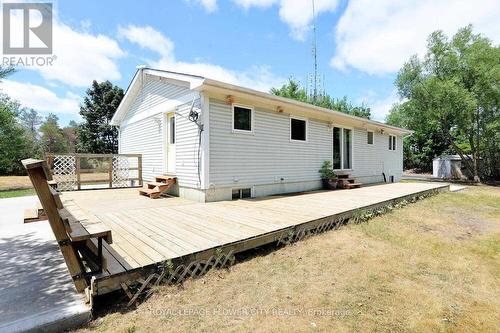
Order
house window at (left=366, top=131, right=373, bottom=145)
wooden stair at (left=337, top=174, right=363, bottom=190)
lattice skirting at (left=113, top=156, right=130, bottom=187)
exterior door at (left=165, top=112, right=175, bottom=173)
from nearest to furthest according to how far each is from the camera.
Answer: exterior door at (left=165, top=112, right=175, bottom=173) → wooden stair at (left=337, top=174, right=363, bottom=190) → lattice skirting at (left=113, top=156, right=130, bottom=187) → house window at (left=366, top=131, right=373, bottom=145)

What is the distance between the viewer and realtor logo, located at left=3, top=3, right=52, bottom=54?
680cm

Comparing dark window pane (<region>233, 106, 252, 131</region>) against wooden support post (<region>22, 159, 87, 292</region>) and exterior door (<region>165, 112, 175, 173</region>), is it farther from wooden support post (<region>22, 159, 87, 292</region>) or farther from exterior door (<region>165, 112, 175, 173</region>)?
wooden support post (<region>22, 159, 87, 292</region>)

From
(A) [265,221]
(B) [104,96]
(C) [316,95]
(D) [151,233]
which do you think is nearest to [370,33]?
(C) [316,95]

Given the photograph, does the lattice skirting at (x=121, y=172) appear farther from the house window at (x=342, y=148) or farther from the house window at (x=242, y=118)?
the house window at (x=342, y=148)

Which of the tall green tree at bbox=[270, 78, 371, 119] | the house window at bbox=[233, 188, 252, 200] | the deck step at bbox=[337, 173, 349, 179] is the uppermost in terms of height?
the tall green tree at bbox=[270, 78, 371, 119]

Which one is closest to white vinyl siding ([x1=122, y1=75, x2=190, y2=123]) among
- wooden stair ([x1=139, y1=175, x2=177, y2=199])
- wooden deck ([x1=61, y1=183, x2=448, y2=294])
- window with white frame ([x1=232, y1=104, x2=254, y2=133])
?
window with white frame ([x1=232, y1=104, x2=254, y2=133])

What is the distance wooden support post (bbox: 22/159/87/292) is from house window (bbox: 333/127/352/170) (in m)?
9.32

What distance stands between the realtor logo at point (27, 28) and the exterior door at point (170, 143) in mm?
3767

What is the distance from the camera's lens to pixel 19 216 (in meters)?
5.76

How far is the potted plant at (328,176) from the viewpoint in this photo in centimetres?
938

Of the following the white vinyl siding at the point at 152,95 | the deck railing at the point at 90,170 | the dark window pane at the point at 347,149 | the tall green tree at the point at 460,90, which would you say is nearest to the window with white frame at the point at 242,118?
the white vinyl siding at the point at 152,95

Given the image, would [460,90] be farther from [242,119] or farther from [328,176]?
[242,119]

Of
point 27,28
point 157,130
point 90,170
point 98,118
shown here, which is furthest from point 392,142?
point 98,118

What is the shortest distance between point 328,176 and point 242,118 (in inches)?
166
